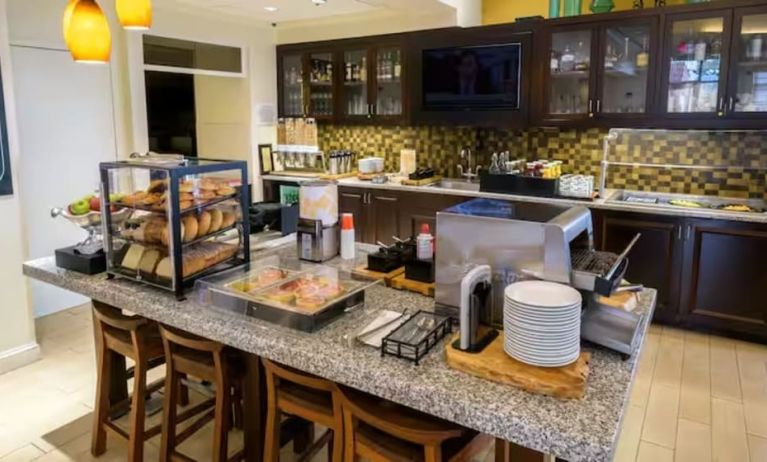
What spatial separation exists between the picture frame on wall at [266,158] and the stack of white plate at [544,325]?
4720 millimetres

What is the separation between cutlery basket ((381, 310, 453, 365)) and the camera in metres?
1.62

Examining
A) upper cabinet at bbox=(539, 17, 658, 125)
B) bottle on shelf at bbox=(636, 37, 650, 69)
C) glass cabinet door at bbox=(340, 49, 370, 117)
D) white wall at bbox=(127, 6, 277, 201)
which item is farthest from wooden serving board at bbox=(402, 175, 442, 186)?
bottle on shelf at bbox=(636, 37, 650, 69)

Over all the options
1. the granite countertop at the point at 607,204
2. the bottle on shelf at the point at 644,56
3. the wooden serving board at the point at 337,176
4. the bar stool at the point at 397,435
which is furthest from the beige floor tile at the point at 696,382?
the wooden serving board at the point at 337,176

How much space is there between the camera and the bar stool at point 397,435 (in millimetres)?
1546

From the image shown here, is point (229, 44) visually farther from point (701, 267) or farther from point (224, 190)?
point (701, 267)

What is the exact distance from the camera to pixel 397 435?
158 cm

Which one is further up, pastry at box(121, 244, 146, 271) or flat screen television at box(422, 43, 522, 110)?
flat screen television at box(422, 43, 522, 110)

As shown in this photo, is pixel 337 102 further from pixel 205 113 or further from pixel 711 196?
pixel 711 196

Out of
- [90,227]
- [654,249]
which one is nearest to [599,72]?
[654,249]

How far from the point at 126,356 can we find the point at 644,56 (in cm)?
392

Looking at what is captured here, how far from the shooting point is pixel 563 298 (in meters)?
1.48

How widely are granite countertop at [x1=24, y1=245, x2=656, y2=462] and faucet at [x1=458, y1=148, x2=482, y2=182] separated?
10.1 ft

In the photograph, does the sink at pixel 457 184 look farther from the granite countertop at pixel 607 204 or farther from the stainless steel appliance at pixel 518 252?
the stainless steel appliance at pixel 518 252

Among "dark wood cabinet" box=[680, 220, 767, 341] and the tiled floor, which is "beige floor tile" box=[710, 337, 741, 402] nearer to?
the tiled floor
